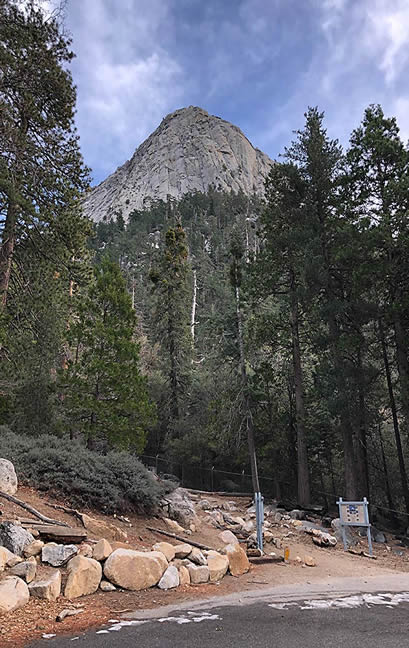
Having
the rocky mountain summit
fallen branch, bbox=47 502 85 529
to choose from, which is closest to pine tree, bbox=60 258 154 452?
fallen branch, bbox=47 502 85 529

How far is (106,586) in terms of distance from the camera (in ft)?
16.6

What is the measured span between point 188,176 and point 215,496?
90.3 meters

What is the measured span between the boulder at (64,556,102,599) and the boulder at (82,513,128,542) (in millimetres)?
1803

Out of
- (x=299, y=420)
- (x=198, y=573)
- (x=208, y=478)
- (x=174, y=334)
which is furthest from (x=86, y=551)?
(x=174, y=334)

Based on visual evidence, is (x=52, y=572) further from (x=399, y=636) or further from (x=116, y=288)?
(x=116, y=288)

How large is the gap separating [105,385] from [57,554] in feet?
27.3

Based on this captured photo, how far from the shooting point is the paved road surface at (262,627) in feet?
11.0

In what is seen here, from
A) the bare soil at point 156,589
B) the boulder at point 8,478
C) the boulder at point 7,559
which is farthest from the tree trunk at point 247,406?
the boulder at point 7,559

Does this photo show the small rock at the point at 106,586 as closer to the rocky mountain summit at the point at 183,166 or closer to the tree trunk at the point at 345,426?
the tree trunk at the point at 345,426

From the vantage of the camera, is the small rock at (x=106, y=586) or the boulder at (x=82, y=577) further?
the small rock at (x=106, y=586)

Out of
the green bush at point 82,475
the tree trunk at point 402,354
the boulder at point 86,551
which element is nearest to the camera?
the boulder at point 86,551

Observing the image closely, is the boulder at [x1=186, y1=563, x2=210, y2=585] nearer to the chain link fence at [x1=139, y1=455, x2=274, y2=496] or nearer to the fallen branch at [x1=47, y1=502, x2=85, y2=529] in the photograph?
the fallen branch at [x1=47, y1=502, x2=85, y2=529]

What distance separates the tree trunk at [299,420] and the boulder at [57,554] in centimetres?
1200

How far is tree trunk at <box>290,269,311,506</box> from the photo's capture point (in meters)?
15.6
